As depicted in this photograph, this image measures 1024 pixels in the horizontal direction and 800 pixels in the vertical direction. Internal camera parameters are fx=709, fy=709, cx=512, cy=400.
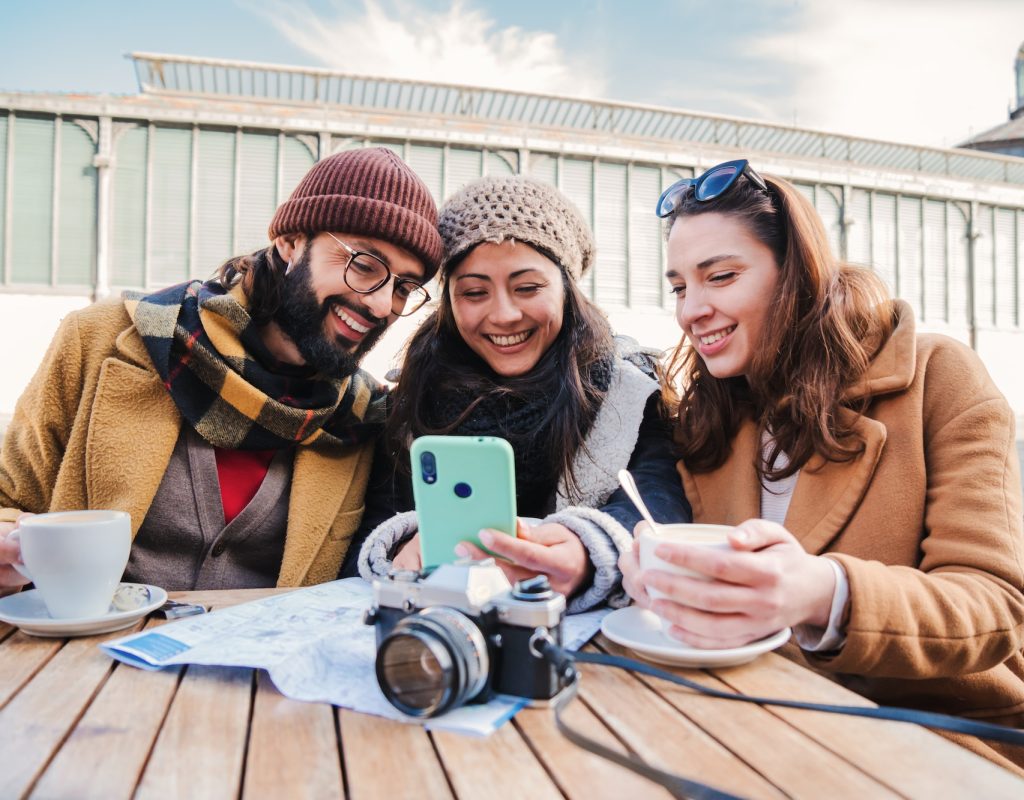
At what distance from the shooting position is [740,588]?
43.1 inches

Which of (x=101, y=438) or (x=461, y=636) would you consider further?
(x=101, y=438)

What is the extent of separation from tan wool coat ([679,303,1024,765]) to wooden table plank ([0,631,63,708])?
130 centimetres

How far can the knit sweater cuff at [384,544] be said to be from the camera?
1.70m

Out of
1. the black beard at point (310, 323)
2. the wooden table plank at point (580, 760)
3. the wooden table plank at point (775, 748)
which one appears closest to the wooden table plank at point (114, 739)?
the wooden table plank at point (580, 760)

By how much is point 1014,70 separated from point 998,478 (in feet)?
109

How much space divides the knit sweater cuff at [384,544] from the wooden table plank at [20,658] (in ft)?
2.13

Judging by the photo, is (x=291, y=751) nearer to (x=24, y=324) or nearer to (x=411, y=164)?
(x=411, y=164)

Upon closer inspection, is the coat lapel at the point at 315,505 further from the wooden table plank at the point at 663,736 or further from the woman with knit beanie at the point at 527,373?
the wooden table plank at the point at 663,736

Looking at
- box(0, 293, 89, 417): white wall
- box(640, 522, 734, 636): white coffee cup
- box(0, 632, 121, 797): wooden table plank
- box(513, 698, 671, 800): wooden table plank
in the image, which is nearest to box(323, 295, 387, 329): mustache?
box(0, 632, 121, 797): wooden table plank

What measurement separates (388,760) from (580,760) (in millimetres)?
228

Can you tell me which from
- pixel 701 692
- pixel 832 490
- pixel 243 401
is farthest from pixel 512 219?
pixel 701 692

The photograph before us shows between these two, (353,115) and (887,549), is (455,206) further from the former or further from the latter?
(353,115)

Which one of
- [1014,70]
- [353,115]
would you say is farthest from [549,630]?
[1014,70]

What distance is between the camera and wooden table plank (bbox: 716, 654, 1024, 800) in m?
0.79
